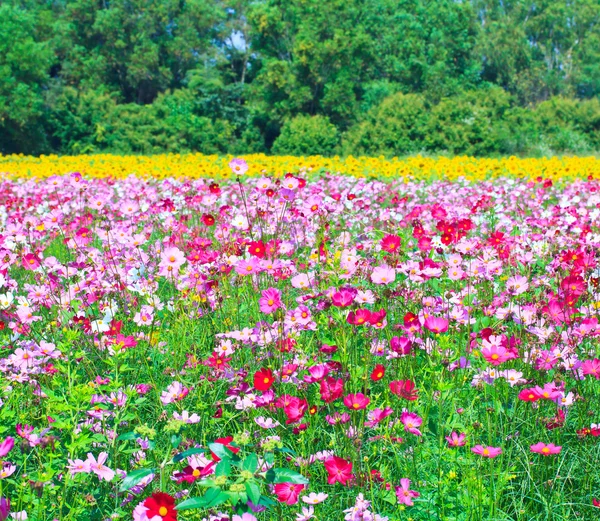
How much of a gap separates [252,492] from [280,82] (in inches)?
1039

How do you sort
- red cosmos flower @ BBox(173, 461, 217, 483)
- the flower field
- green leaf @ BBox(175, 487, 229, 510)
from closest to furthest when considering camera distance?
green leaf @ BBox(175, 487, 229, 510), red cosmos flower @ BBox(173, 461, 217, 483), the flower field

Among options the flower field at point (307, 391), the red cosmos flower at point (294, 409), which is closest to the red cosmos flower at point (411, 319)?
the flower field at point (307, 391)

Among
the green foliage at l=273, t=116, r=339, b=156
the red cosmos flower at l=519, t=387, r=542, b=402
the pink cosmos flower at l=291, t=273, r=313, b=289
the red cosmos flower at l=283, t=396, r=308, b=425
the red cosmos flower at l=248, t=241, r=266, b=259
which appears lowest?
the green foliage at l=273, t=116, r=339, b=156

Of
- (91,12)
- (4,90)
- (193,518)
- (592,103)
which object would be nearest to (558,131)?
(592,103)

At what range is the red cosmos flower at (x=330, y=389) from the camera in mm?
1815

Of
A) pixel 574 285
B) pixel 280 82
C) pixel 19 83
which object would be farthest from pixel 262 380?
pixel 19 83

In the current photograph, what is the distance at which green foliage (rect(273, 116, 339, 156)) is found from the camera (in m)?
23.2

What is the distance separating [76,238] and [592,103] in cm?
2603

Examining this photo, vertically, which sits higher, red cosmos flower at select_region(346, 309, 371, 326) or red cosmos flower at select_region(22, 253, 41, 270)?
red cosmos flower at select_region(346, 309, 371, 326)

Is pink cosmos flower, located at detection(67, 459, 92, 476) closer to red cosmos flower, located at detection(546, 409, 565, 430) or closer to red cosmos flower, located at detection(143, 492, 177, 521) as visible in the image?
red cosmos flower, located at detection(143, 492, 177, 521)

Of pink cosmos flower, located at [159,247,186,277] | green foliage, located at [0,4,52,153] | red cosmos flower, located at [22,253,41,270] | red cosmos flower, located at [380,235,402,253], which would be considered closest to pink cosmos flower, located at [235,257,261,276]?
pink cosmos flower, located at [159,247,186,277]

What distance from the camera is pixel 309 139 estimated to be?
76.6 ft

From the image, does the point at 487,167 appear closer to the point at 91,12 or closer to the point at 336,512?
the point at 336,512

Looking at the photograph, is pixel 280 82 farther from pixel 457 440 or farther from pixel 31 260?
pixel 457 440
